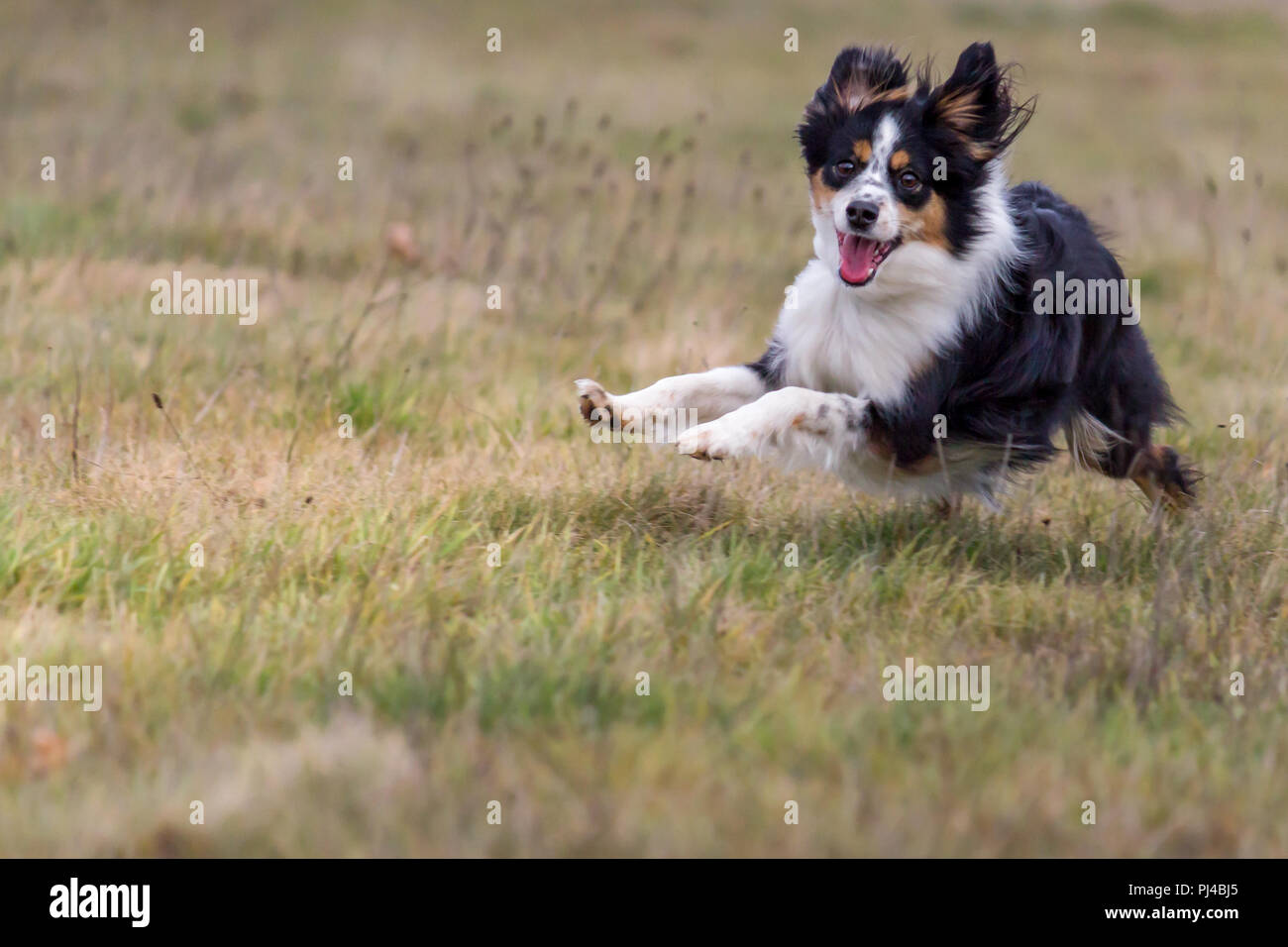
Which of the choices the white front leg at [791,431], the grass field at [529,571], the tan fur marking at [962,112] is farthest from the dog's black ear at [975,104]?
the grass field at [529,571]

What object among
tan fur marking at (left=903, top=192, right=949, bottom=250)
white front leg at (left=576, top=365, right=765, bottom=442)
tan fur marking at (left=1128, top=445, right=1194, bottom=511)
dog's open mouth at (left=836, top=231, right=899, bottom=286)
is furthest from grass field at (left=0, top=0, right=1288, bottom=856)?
tan fur marking at (left=903, top=192, right=949, bottom=250)

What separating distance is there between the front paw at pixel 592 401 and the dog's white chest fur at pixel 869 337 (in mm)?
693

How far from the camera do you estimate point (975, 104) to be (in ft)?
13.8

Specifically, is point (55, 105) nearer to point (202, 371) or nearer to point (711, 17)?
point (202, 371)

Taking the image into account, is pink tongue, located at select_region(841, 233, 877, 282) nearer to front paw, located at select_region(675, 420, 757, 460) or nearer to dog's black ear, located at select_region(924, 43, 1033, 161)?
dog's black ear, located at select_region(924, 43, 1033, 161)

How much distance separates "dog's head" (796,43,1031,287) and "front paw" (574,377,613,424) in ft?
2.76

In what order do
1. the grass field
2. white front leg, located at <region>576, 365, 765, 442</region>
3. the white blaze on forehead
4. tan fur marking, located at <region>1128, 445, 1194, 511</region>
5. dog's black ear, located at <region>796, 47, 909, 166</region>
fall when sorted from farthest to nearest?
tan fur marking, located at <region>1128, 445, 1194, 511</region>, dog's black ear, located at <region>796, 47, 909, 166</region>, white front leg, located at <region>576, 365, 765, 442</region>, the white blaze on forehead, the grass field

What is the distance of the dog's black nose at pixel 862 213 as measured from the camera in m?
4.02

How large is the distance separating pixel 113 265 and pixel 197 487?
303 centimetres

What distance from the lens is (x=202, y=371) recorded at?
5.72 meters

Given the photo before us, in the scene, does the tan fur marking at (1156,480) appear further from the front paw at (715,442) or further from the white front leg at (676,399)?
the front paw at (715,442)

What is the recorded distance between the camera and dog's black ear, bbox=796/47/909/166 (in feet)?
14.2

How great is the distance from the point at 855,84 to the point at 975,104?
1.32 feet

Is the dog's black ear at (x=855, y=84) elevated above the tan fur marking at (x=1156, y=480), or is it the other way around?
the dog's black ear at (x=855, y=84)
